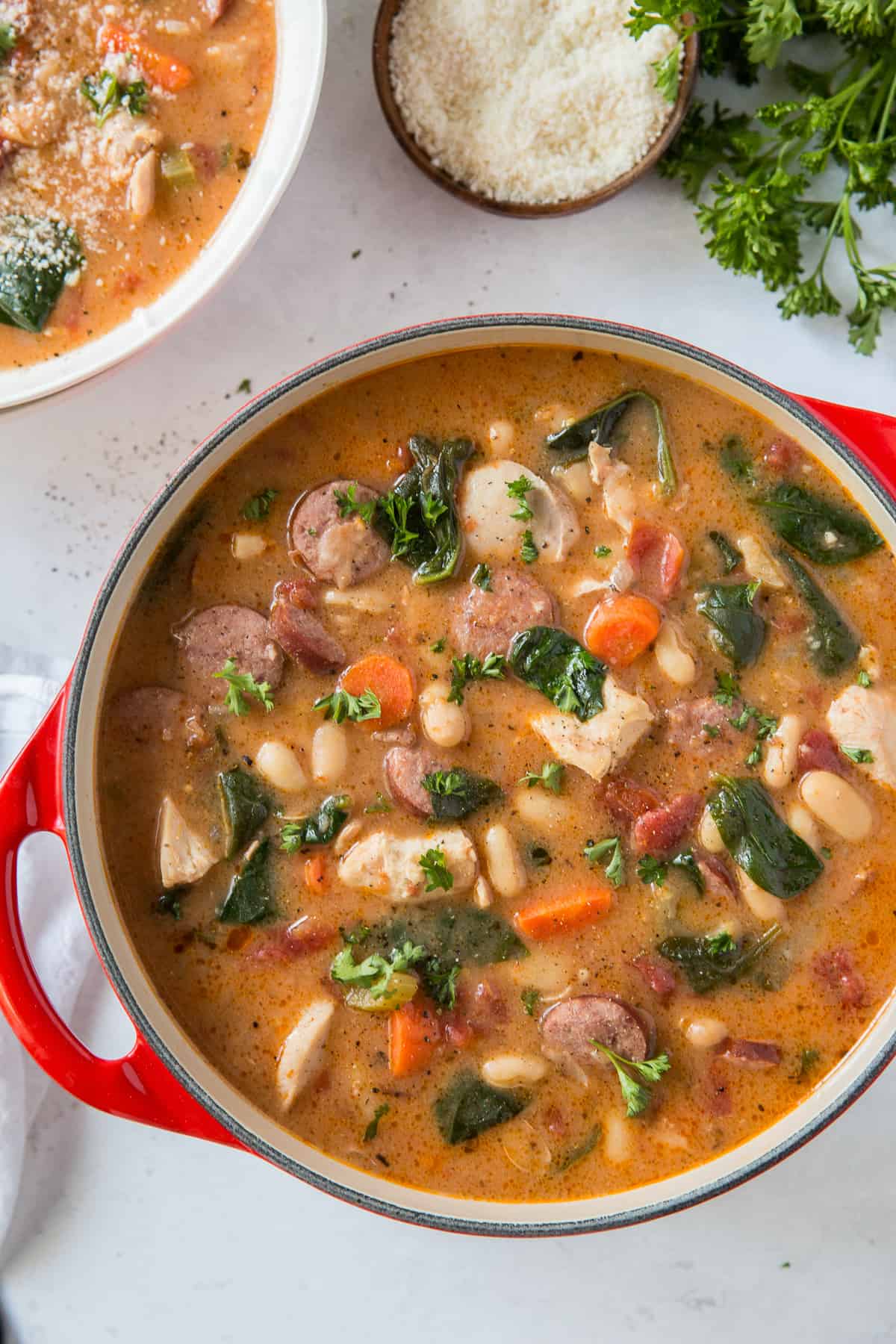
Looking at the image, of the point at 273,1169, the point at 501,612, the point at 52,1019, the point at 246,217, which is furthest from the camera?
the point at 273,1169

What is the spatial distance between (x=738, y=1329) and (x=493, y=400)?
8.35ft

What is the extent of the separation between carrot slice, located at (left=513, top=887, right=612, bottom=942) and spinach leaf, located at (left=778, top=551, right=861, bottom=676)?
0.74 metres

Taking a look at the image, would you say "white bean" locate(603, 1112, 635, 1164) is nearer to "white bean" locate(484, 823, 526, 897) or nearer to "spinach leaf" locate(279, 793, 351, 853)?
"white bean" locate(484, 823, 526, 897)

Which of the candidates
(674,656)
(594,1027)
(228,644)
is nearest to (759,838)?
(674,656)

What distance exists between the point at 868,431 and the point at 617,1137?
175 centimetres

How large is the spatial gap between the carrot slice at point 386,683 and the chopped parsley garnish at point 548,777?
321 mm

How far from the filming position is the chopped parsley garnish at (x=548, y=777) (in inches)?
109

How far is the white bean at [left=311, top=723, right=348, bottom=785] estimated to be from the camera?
108 inches

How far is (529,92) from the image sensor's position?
3.08 meters

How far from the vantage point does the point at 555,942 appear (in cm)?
279

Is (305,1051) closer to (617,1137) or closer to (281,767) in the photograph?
(281,767)

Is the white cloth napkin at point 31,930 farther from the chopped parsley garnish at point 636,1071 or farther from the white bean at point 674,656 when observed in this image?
the white bean at point 674,656

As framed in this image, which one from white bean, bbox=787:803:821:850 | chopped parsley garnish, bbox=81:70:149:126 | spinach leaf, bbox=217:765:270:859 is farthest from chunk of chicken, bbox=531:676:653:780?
chopped parsley garnish, bbox=81:70:149:126

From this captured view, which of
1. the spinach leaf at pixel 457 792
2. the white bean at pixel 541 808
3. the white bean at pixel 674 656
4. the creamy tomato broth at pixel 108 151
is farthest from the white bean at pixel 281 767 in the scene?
the creamy tomato broth at pixel 108 151
